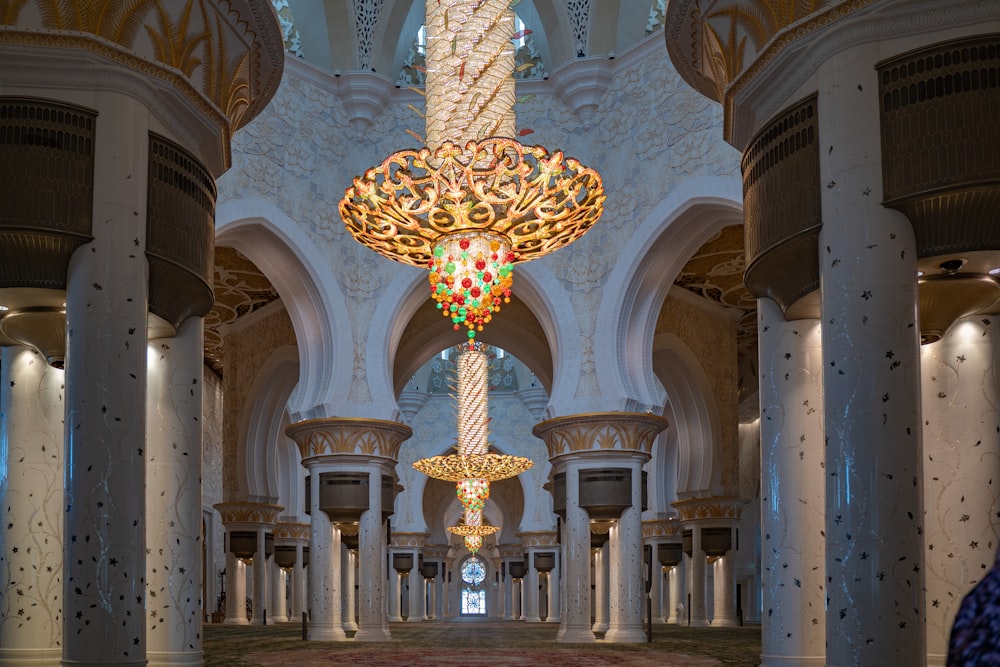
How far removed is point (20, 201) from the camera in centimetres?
562

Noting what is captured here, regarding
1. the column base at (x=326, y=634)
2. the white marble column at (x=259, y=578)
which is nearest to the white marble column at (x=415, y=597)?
the white marble column at (x=259, y=578)

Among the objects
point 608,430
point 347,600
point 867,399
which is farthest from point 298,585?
point 867,399

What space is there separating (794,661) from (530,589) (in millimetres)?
25610

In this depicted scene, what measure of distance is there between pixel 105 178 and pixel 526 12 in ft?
37.0

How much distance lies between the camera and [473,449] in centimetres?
2339

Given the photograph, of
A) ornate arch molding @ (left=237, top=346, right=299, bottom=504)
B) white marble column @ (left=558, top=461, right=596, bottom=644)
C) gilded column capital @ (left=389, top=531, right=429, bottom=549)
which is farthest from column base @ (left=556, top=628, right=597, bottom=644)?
gilded column capital @ (left=389, top=531, right=429, bottom=549)

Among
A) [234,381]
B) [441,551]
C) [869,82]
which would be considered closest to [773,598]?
[869,82]

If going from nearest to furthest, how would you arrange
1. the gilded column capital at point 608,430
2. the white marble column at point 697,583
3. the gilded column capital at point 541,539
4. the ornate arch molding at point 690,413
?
the gilded column capital at point 608,430, the ornate arch molding at point 690,413, the white marble column at point 697,583, the gilded column capital at point 541,539

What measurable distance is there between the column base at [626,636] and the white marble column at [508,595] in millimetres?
21573

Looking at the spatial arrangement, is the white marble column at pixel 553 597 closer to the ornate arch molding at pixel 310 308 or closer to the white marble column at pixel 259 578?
the white marble column at pixel 259 578

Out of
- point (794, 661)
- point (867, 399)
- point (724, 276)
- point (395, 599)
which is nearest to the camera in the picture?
point (867, 399)

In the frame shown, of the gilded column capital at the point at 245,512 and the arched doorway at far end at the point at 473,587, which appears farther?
the arched doorway at far end at the point at 473,587

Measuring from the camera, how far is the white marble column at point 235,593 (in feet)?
66.8

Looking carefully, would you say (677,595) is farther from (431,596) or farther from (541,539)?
(431,596)
